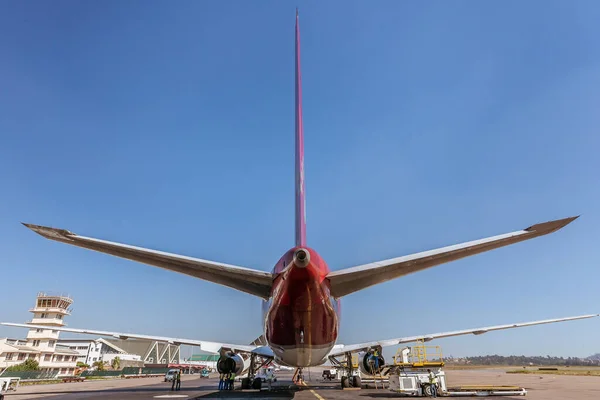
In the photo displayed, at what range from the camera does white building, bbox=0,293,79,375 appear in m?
57.9

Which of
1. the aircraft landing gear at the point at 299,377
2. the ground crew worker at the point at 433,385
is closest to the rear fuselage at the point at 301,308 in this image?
the ground crew worker at the point at 433,385

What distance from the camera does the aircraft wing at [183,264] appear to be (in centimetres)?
709

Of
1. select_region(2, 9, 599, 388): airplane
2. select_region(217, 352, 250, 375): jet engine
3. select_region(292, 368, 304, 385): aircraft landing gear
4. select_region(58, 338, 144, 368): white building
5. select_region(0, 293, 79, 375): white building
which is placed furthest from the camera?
select_region(58, 338, 144, 368): white building

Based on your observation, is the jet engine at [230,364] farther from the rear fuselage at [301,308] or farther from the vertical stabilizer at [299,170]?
the vertical stabilizer at [299,170]

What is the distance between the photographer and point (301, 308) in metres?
9.96

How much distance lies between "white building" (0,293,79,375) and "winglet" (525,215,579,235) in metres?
71.7

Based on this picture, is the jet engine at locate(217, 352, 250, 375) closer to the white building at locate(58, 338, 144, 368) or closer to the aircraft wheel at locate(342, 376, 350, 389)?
the aircraft wheel at locate(342, 376, 350, 389)

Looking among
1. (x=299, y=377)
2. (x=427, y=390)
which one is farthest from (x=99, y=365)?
(x=427, y=390)

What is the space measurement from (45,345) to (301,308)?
7228cm

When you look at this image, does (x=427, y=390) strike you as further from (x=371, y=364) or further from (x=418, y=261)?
(x=418, y=261)

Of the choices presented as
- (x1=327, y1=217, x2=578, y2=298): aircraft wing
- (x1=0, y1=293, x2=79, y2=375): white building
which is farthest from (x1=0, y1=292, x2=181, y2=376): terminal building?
(x1=327, y1=217, x2=578, y2=298): aircraft wing

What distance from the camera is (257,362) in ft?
80.2

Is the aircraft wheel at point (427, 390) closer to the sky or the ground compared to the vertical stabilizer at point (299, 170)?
closer to the ground

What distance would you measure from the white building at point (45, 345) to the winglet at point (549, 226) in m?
71.7
